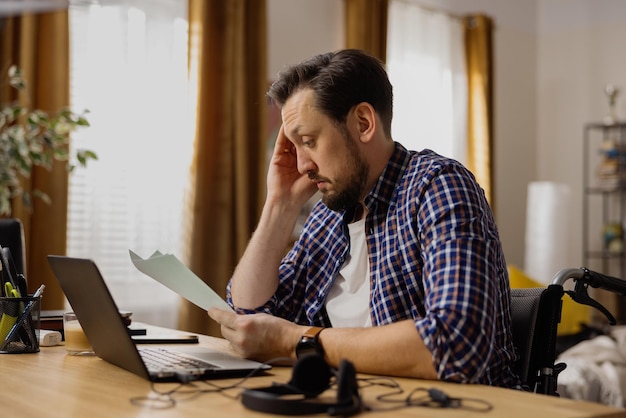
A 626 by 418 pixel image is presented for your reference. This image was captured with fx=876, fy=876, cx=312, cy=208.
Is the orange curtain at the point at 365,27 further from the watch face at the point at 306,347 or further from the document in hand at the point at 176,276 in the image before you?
the watch face at the point at 306,347

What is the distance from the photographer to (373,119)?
1.76m

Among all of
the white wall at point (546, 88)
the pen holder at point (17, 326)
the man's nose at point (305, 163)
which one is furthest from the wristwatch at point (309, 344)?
the white wall at point (546, 88)

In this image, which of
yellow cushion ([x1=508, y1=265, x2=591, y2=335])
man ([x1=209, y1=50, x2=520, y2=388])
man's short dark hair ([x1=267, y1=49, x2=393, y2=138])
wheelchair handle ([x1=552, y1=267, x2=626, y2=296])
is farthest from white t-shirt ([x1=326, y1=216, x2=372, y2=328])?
yellow cushion ([x1=508, y1=265, x2=591, y2=335])

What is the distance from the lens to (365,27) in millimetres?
5172

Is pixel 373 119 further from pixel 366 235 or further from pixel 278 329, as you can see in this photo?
pixel 278 329

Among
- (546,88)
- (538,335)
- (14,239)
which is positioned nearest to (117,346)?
(538,335)

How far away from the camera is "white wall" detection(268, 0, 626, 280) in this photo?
6.26 meters

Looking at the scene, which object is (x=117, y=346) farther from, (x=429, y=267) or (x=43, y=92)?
(x=43, y=92)

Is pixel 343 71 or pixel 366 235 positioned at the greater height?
pixel 343 71

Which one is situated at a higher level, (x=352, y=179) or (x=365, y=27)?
(x=365, y=27)

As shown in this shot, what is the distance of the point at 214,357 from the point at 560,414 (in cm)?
66

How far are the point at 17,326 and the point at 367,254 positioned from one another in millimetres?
712

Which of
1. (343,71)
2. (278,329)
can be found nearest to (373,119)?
(343,71)

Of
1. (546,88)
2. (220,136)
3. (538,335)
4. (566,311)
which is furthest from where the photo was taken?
(546,88)
